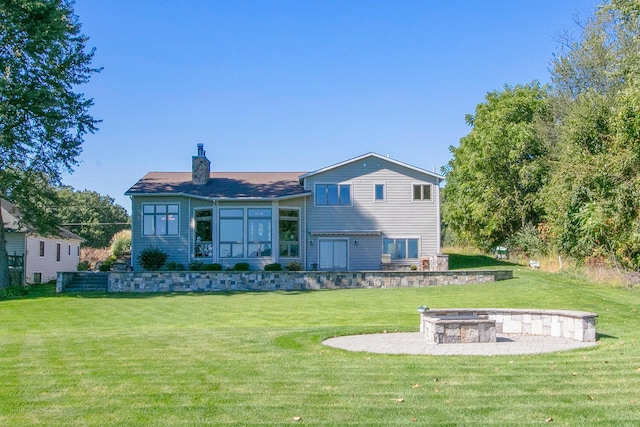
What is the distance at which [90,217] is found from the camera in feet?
196

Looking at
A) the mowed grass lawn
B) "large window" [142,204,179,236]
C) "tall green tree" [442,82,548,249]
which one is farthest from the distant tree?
the mowed grass lawn

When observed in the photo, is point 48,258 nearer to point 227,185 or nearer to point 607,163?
point 227,185

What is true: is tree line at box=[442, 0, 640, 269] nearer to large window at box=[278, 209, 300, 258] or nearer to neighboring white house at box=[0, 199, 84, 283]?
large window at box=[278, 209, 300, 258]

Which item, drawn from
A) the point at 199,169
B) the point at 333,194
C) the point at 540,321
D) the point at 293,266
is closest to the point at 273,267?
the point at 293,266

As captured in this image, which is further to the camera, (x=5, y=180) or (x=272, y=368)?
(x=5, y=180)

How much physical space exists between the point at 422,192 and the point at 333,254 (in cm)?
530

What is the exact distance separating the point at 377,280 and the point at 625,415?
19391 millimetres

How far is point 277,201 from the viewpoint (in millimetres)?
29594

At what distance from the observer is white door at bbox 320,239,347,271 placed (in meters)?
30.3

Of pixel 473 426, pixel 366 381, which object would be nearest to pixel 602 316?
pixel 366 381

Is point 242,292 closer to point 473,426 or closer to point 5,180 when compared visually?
point 5,180

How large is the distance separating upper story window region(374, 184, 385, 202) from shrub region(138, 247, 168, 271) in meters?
10.4

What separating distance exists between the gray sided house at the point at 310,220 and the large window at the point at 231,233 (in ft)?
0.15

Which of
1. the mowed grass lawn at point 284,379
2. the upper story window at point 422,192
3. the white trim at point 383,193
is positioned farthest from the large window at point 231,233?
the mowed grass lawn at point 284,379
